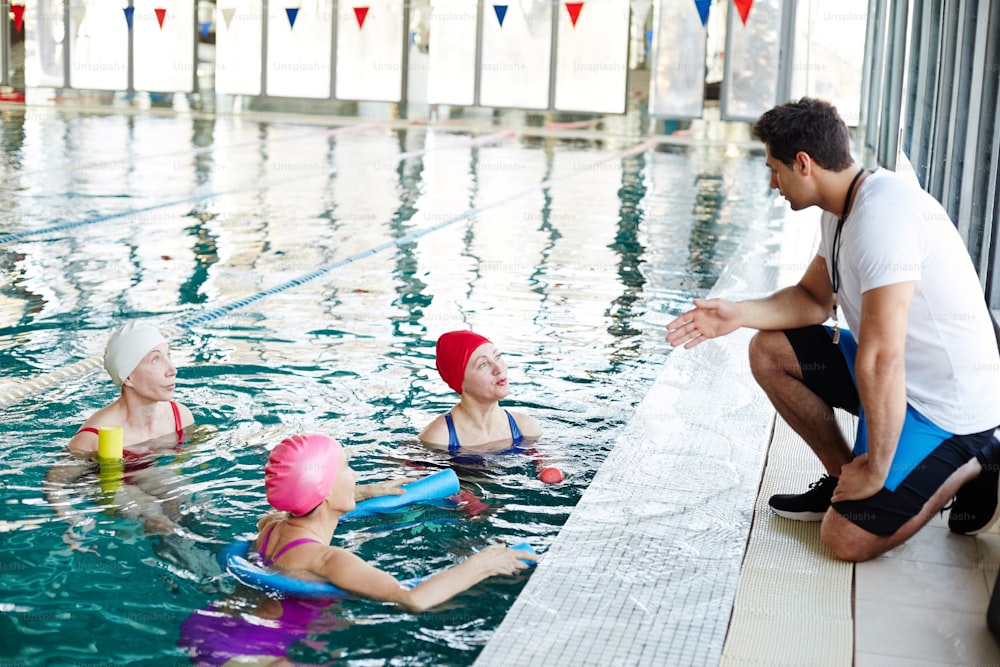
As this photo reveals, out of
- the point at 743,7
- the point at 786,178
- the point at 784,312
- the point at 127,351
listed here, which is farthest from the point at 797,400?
the point at 743,7

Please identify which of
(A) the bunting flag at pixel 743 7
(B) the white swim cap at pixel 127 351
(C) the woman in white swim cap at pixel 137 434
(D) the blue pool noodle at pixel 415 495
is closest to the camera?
(D) the blue pool noodle at pixel 415 495

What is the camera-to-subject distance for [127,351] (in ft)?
12.7

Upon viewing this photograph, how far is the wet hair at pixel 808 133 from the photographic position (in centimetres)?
293

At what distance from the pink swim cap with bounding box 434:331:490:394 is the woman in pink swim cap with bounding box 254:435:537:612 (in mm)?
1086

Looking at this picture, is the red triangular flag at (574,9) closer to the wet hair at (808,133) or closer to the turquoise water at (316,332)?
the turquoise water at (316,332)

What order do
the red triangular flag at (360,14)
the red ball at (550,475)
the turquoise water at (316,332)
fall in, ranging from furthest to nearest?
the red triangular flag at (360,14)
the red ball at (550,475)
the turquoise water at (316,332)

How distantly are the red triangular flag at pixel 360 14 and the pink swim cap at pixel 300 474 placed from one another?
20198mm

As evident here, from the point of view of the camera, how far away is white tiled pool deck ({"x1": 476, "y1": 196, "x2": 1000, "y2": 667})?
2.62 m

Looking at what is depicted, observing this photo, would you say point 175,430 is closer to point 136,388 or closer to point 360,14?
point 136,388

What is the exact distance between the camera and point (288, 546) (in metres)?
2.97

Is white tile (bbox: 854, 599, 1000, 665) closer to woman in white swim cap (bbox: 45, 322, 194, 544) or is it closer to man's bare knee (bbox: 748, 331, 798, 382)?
man's bare knee (bbox: 748, 331, 798, 382)

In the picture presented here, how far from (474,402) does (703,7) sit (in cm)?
1673

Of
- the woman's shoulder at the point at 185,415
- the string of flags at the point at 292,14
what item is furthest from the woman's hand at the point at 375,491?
the string of flags at the point at 292,14

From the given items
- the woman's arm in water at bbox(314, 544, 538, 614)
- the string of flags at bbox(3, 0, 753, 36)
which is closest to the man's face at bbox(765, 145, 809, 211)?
the woman's arm in water at bbox(314, 544, 538, 614)
